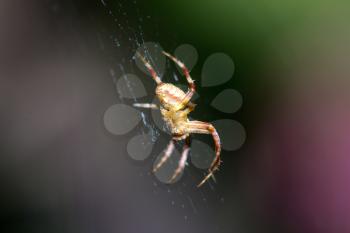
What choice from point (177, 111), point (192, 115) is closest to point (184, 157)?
point (177, 111)

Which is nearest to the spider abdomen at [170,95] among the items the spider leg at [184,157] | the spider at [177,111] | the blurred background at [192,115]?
the spider at [177,111]

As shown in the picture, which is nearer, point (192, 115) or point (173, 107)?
point (173, 107)

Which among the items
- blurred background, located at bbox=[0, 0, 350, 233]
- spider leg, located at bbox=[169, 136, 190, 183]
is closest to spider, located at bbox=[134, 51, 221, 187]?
spider leg, located at bbox=[169, 136, 190, 183]

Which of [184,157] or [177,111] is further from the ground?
[177,111]

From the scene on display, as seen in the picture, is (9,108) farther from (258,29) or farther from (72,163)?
(258,29)

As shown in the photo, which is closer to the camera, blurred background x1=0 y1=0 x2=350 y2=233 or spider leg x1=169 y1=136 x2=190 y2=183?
spider leg x1=169 y1=136 x2=190 y2=183

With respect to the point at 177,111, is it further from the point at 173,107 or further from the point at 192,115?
the point at 192,115

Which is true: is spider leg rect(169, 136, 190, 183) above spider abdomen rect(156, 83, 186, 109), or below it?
below

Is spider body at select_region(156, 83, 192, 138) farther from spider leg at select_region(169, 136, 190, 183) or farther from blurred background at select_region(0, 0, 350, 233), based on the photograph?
blurred background at select_region(0, 0, 350, 233)

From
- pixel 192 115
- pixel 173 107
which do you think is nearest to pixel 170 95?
pixel 173 107
